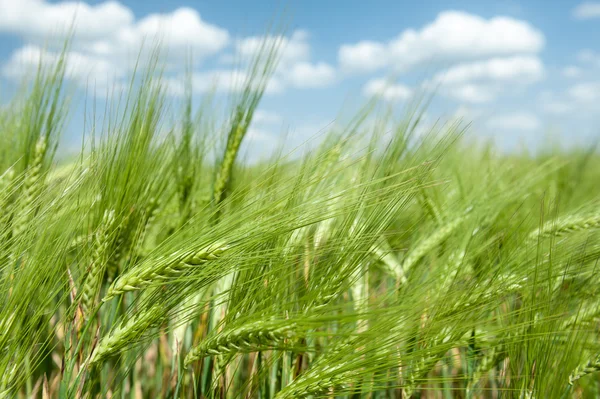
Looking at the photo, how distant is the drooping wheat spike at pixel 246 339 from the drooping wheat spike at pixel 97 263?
0.20m

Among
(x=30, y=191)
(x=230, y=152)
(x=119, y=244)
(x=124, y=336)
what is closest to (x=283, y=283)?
(x=124, y=336)

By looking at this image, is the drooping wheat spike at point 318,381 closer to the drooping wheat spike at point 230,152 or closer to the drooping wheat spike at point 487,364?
the drooping wheat spike at point 487,364

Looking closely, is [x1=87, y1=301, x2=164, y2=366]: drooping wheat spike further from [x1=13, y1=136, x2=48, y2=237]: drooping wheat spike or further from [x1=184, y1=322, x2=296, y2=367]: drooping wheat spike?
[x1=13, y1=136, x2=48, y2=237]: drooping wheat spike

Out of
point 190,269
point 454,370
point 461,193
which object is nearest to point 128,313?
point 190,269

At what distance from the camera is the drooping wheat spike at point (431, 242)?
4.31ft

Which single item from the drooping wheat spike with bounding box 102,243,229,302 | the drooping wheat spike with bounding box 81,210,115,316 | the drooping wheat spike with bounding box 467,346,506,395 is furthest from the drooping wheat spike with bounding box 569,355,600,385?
the drooping wheat spike with bounding box 81,210,115,316

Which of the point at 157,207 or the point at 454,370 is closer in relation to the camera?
the point at 157,207

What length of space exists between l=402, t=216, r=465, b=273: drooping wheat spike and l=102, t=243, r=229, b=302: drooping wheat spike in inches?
21.2

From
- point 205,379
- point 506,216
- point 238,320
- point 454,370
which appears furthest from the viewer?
point 454,370

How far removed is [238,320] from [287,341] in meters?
0.14

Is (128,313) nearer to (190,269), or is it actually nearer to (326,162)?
(190,269)

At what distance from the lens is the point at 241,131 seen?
1.57 meters

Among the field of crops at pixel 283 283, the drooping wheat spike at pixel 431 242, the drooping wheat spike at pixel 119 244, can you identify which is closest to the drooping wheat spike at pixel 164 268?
the field of crops at pixel 283 283

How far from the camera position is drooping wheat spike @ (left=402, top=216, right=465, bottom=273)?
131cm
